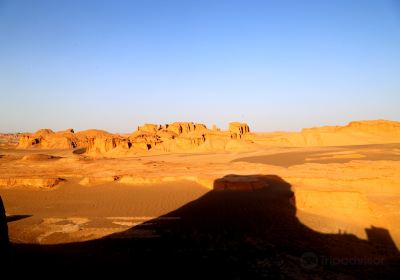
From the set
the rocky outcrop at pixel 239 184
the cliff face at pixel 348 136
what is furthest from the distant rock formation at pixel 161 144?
the rocky outcrop at pixel 239 184

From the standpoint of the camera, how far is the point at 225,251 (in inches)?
340

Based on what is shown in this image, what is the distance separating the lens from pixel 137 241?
30.7 ft

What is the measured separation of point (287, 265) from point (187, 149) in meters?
47.3

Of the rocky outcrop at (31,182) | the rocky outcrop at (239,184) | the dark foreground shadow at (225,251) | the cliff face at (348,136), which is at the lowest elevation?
the dark foreground shadow at (225,251)

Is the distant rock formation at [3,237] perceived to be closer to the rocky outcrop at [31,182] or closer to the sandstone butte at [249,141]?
the rocky outcrop at [31,182]

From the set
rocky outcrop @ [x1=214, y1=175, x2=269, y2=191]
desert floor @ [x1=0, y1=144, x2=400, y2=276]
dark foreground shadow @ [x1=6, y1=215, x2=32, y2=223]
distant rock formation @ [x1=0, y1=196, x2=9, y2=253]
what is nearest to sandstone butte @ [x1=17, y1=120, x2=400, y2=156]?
desert floor @ [x1=0, y1=144, x2=400, y2=276]

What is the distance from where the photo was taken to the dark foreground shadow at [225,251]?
7367 mm

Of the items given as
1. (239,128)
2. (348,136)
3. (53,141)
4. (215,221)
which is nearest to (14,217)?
(215,221)

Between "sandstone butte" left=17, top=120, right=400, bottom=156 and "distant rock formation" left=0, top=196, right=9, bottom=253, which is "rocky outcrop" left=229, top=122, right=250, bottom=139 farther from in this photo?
"distant rock formation" left=0, top=196, right=9, bottom=253

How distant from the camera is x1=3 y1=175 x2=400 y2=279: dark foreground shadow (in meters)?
A: 7.37

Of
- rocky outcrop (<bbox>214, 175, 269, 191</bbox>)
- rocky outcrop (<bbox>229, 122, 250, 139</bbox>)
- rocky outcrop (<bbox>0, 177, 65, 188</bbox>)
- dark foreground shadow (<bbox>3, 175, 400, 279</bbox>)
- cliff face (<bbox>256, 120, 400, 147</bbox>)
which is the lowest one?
dark foreground shadow (<bbox>3, 175, 400, 279</bbox>)

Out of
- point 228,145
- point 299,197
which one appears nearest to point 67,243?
point 299,197

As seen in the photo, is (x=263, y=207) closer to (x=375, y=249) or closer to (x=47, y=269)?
(x=375, y=249)

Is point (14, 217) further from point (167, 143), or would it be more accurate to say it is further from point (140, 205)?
point (167, 143)
